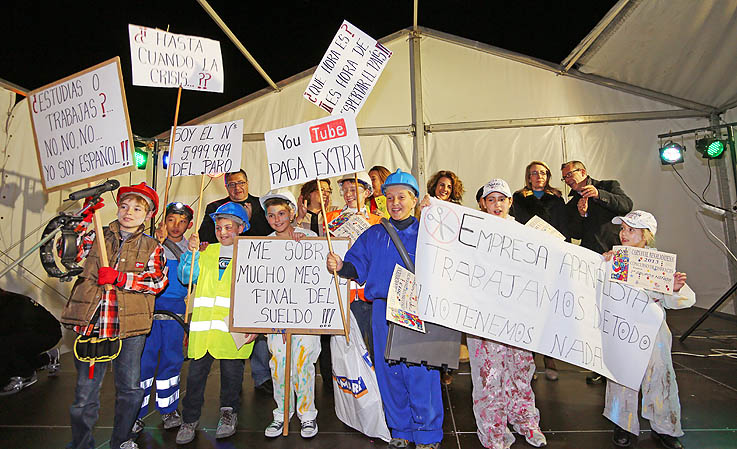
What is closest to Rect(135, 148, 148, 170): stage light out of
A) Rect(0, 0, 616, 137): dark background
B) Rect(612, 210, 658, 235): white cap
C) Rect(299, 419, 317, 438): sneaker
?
Rect(0, 0, 616, 137): dark background

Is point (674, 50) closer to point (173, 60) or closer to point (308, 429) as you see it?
point (173, 60)

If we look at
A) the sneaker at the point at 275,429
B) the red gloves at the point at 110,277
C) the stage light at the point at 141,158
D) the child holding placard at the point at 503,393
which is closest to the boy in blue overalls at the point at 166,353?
the sneaker at the point at 275,429

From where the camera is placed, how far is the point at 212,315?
3.15 m

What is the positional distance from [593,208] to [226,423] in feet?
12.7

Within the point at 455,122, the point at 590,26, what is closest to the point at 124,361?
the point at 455,122

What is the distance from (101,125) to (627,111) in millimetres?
7664

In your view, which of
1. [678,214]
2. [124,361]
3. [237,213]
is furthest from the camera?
[678,214]

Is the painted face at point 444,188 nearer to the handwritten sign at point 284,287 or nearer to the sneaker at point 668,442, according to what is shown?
the handwritten sign at point 284,287

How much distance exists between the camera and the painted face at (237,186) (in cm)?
440

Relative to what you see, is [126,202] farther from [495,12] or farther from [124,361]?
[495,12]

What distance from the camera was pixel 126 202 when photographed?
2.78 meters

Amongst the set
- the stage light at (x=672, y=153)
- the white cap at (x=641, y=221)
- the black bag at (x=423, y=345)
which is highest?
the stage light at (x=672, y=153)

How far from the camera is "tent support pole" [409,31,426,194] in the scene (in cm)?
755

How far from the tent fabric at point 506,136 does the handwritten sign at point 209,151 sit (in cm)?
403
